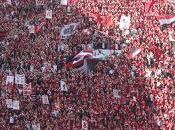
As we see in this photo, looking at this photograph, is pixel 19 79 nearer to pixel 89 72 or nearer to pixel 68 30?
pixel 89 72

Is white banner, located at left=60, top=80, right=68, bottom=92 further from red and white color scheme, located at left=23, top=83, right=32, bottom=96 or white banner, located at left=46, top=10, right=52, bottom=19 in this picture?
white banner, located at left=46, top=10, right=52, bottom=19

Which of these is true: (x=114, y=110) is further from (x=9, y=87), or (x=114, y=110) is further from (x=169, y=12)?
(x=169, y=12)

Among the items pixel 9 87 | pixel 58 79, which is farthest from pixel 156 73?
pixel 9 87

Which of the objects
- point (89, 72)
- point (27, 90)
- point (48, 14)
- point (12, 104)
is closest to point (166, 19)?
point (48, 14)

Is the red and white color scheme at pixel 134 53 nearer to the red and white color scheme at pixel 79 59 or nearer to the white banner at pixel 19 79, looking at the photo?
the red and white color scheme at pixel 79 59

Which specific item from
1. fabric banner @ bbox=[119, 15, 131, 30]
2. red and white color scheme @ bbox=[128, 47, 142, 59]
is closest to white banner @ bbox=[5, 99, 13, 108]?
red and white color scheme @ bbox=[128, 47, 142, 59]

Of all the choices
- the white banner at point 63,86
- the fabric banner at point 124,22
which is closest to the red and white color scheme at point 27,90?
the white banner at point 63,86
